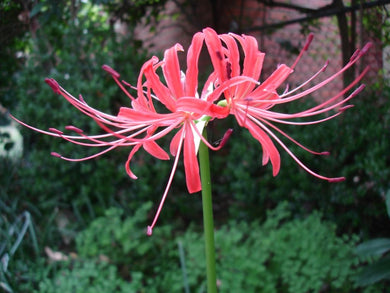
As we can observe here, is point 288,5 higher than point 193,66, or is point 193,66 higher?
point 288,5

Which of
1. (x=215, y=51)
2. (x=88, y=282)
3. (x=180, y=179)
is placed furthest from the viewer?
(x=180, y=179)

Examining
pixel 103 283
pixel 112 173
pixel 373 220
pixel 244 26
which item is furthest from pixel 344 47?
pixel 103 283

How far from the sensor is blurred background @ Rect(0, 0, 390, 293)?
2.04 metres

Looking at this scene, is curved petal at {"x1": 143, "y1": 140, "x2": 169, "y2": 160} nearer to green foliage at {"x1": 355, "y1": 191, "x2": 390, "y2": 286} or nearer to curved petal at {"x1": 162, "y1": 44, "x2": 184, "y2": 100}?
curved petal at {"x1": 162, "y1": 44, "x2": 184, "y2": 100}

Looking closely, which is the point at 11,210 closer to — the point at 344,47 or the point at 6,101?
the point at 6,101

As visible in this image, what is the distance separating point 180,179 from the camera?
2971 millimetres

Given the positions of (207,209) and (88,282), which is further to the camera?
(88,282)

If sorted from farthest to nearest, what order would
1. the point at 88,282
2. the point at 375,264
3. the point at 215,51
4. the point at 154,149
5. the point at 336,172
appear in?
the point at 336,172, the point at 88,282, the point at 375,264, the point at 154,149, the point at 215,51

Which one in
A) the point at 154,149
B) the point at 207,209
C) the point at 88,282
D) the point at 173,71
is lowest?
the point at 88,282

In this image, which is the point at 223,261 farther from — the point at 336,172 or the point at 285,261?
the point at 336,172

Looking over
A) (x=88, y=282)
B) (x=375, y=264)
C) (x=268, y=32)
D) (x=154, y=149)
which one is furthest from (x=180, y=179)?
(x=154, y=149)

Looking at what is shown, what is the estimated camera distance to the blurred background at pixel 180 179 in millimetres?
2037

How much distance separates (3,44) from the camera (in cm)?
268

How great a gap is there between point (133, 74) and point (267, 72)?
1.12 meters
